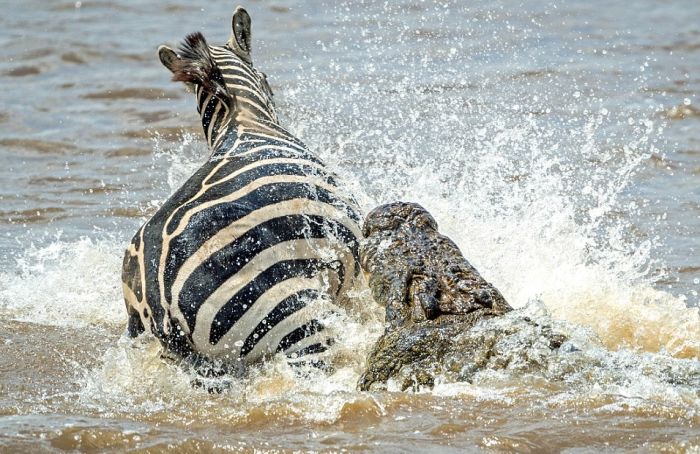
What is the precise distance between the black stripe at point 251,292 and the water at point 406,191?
0.24 metres

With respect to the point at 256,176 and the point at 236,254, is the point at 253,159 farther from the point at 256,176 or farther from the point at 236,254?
the point at 236,254

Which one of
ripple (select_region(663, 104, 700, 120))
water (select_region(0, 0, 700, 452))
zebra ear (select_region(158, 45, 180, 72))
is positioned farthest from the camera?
ripple (select_region(663, 104, 700, 120))

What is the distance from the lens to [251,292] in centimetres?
450

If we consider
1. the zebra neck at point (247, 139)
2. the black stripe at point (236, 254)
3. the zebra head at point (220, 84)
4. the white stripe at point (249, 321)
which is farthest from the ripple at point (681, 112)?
the white stripe at point (249, 321)

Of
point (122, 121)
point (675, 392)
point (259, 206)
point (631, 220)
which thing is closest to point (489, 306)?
point (675, 392)

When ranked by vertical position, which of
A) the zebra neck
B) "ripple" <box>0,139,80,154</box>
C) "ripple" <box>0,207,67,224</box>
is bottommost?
"ripple" <box>0,207,67,224</box>

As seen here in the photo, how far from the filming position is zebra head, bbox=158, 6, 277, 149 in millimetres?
5246

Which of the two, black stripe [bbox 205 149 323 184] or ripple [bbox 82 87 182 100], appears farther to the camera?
ripple [bbox 82 87 182 100]

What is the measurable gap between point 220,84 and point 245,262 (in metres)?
1.23

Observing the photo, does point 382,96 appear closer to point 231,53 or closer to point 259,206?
point 231,53

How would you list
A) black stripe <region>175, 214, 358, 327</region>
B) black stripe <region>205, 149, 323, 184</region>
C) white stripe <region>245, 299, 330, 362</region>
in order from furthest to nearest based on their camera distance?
black stripe <region>205, 149, 323, 184</region>
white stripe <region>245, 299, 330, 362</region>
black stripe <region>175, 214, 358, 327</region>

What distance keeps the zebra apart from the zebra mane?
0.44 meters

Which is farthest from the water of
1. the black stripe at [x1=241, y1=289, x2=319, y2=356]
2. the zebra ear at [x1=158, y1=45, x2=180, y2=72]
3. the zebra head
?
the zebra ear at [x1=158, y1=45, x2=180, y2=72]

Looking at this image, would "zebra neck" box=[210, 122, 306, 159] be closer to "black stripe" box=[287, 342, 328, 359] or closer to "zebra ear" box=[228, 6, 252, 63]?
"zebra ear" box=[228, 6, 252, 63]
